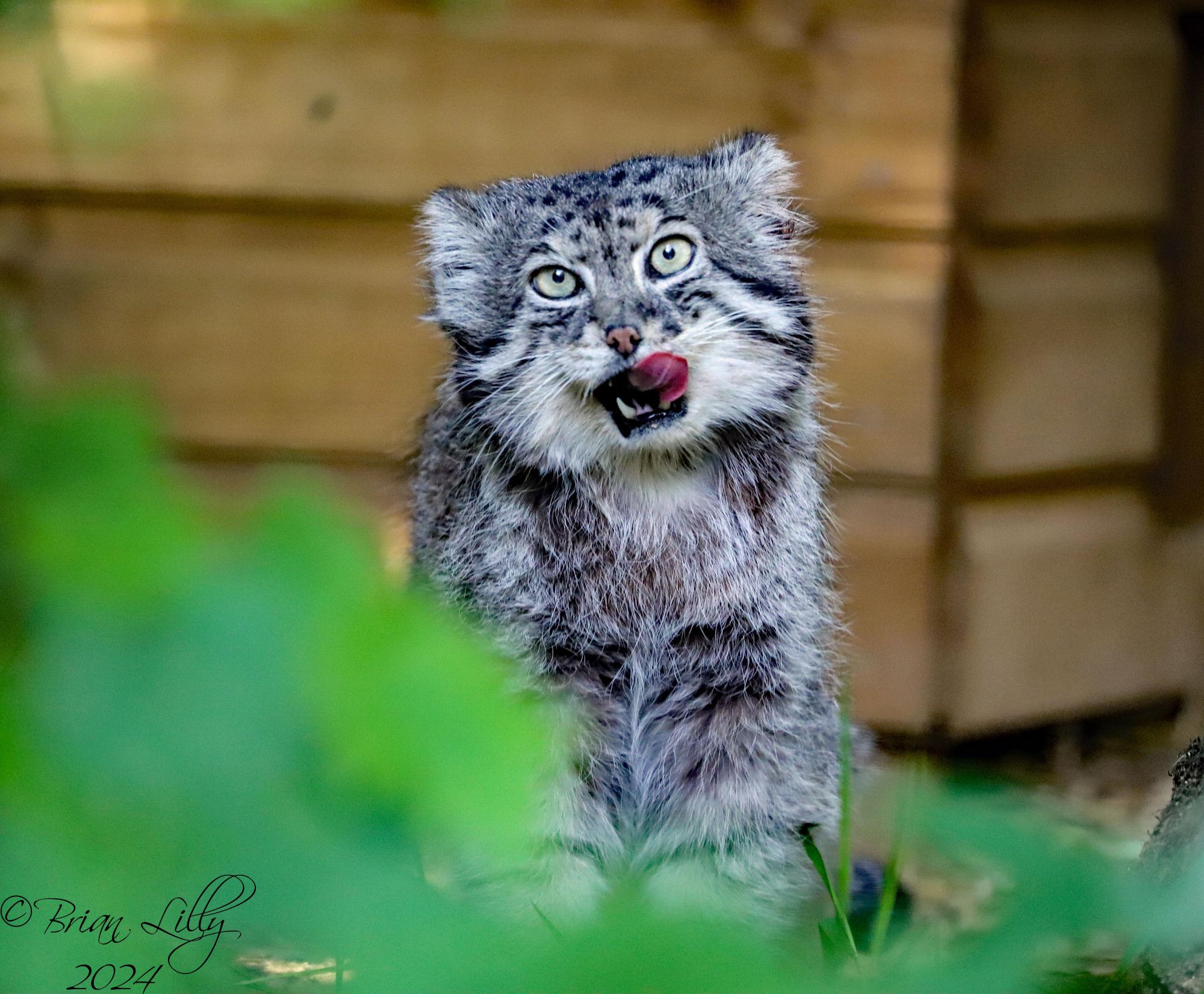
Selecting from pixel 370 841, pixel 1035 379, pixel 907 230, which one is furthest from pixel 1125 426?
pixel 370 841

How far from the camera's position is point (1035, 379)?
323 centimetres

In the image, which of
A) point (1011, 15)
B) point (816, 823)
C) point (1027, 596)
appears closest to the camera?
point (816, 823)

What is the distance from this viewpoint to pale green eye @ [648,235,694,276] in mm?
1894

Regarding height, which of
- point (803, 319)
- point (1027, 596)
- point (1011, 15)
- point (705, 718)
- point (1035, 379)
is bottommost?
point (1027, 596)

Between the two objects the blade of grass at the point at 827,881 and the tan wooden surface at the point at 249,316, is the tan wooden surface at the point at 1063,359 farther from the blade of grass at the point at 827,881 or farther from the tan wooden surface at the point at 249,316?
the blade of grass at the point at 827,881

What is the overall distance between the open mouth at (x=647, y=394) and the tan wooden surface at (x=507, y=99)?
4.76 ft

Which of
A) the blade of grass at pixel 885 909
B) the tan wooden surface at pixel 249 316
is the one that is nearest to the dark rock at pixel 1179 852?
the blade of grass at pixel 885 909

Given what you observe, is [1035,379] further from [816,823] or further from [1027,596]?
[816,823]

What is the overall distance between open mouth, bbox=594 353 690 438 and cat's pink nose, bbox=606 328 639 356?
3 centimetres

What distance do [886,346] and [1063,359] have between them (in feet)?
1.49

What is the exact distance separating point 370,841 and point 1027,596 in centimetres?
300

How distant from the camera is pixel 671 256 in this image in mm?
1912

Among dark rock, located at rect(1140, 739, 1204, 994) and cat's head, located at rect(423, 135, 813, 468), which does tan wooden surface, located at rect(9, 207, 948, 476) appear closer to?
cat's head, located at rect(423, 135, 813, 468)

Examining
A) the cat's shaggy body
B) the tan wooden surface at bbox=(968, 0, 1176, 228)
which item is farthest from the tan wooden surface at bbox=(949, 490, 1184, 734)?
the cat's shaggy body
